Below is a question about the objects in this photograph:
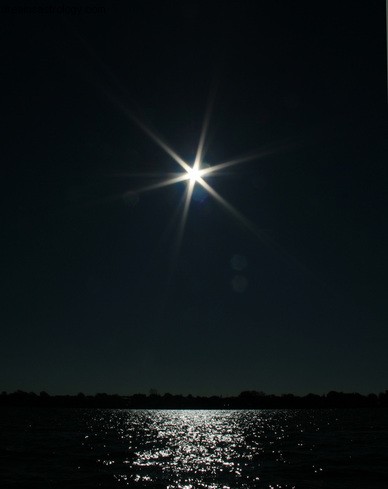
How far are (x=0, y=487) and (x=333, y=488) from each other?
1889 centimetres

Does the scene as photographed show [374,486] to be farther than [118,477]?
No

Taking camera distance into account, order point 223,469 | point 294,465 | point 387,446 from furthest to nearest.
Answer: point 387,446 < point 294,465 < point 223,469

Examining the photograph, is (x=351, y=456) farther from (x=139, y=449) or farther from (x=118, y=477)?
(x=118, y=477)

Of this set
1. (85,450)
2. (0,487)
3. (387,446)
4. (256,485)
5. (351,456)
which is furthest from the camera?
(387,446)

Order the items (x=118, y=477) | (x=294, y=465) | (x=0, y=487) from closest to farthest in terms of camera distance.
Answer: (x=0, y=487)
(x=118, y=477)
(x=294, y=465)

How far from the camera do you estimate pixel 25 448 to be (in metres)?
52.7

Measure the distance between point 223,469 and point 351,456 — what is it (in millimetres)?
16035

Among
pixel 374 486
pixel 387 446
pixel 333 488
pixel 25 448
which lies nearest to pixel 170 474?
pixel 333 488

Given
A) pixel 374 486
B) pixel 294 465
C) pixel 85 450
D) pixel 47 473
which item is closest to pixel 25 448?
pixel 85 450

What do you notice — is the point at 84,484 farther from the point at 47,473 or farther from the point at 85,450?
the point at 85,450

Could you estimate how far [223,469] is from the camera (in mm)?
37125

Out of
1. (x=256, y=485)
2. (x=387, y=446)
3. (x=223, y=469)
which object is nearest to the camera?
(x=256, y=485)

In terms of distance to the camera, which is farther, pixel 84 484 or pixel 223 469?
pixel 223 469

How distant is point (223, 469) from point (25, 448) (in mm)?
25266
